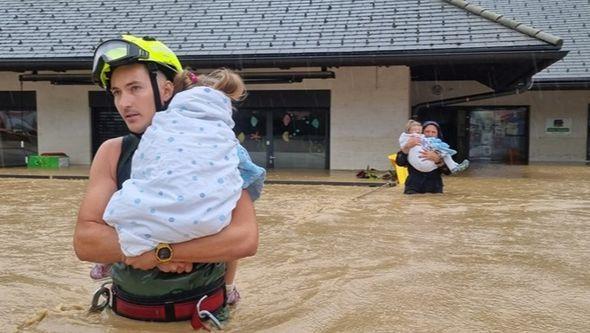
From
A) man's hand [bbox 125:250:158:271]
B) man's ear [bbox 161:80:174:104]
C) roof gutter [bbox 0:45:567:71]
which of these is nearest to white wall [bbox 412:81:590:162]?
roof gutter [bbox 0:45:567:71]

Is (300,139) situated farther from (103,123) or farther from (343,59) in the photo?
(103,123)

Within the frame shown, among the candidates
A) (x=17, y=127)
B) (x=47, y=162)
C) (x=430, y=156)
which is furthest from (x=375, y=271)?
(x=17, y=127)

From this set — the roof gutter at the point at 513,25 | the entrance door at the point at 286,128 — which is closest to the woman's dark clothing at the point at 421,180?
the roof gutter at the point at 513,25

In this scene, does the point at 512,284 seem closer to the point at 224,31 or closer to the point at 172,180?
the point at 172,180

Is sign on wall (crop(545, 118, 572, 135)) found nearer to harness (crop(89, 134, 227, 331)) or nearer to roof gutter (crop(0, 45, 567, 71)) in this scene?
roof gutter (crop(0, 45, 567, 71))

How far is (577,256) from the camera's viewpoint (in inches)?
161

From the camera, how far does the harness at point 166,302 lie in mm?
2312

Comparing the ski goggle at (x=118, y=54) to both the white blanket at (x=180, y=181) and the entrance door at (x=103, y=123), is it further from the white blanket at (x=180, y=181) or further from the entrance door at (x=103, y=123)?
the entrance door at (x=103, y=123)

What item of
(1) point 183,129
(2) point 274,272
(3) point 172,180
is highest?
(1) point 183,129

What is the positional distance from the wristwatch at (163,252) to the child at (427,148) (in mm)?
6280

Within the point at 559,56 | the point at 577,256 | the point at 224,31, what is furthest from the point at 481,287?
the point at 224,31

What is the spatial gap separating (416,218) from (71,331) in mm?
4192

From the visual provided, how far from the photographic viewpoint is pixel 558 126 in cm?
1775

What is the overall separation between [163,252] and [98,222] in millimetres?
327
